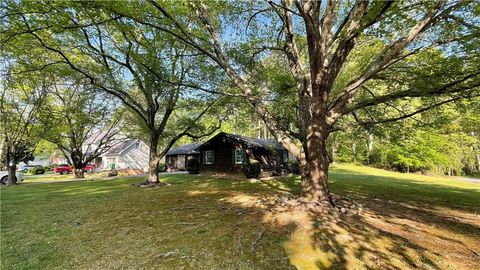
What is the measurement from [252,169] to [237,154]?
2.62 metres

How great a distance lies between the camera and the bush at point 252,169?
19047 mm

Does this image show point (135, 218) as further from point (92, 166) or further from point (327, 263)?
point (92, 166)

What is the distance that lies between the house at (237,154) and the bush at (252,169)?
1.06 m

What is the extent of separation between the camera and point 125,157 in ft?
115

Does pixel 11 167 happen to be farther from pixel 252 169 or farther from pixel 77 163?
pixel 252 169

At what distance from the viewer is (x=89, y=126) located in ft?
79.8

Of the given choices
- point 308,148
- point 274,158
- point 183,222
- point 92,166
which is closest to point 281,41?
point 308,148

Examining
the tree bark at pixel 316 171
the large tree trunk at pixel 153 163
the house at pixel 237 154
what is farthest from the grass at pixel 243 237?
the house at pixel 237 154

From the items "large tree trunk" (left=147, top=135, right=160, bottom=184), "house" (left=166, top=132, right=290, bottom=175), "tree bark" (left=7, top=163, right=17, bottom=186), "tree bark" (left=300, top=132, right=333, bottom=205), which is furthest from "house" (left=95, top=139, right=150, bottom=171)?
"tree bark" (left=300, top=132, right=333, bottom=205)

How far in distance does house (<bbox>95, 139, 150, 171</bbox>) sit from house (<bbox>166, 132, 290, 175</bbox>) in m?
15.6

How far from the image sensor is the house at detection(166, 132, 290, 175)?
20453 mm

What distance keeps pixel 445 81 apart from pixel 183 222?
9.20 meters

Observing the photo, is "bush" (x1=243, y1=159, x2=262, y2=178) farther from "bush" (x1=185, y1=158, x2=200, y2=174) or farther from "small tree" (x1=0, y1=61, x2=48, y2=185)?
"small tree" (x1=0, y1=61, x2=48, y2=185)

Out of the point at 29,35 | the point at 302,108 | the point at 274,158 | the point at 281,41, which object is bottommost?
the point at 274,158
